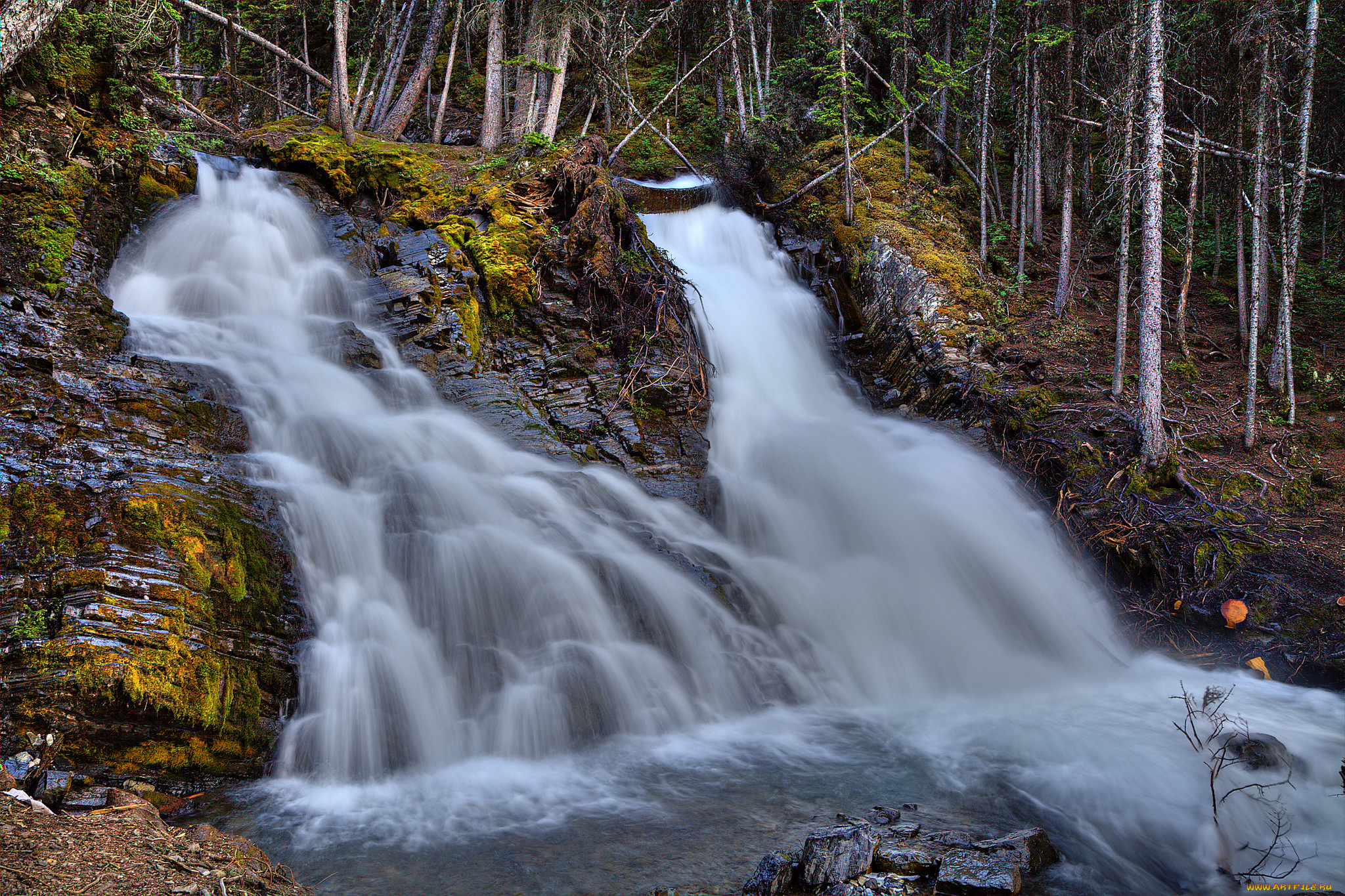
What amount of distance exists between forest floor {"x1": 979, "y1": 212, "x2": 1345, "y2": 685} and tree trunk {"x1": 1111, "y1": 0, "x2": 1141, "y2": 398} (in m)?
0.41

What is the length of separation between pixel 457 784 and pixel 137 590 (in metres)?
2.46

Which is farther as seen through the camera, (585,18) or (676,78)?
(676,78)

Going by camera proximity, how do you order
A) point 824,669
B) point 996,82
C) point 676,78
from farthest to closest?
point 996,82, point 676,78, point 824,669

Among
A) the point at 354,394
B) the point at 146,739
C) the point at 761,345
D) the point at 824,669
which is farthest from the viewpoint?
the point at 761,345

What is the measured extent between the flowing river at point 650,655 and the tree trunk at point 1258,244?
365 cm

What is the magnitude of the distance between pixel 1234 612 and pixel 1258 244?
676 centimetres

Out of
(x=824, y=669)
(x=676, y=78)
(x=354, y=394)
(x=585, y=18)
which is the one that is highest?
(x=676, y=78)

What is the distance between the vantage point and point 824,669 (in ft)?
21.7

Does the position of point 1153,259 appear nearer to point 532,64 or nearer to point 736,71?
point 532,64

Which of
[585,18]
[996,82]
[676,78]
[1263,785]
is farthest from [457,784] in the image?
[996,82]

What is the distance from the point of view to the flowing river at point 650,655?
4070 mm

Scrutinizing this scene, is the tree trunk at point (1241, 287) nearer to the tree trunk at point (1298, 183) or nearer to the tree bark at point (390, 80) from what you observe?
the tree trunk at point (1298, 183)

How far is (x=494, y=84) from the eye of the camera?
42.0 ft

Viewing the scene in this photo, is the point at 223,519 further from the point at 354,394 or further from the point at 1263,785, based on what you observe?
the point at 1263,785
